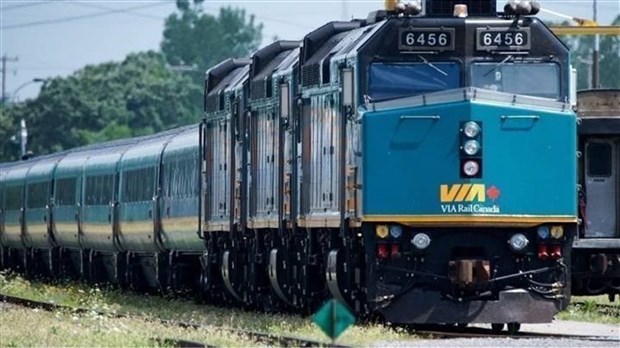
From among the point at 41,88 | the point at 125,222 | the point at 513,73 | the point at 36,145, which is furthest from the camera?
the point at 41,88

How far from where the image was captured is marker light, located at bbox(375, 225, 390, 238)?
73.8 ft

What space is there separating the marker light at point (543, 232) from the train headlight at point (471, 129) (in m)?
1.36

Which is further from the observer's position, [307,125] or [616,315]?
[616,315]

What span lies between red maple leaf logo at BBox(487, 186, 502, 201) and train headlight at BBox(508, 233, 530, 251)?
1.84ft

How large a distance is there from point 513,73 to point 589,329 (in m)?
3.68

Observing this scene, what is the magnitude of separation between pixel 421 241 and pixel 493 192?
0.97 metres

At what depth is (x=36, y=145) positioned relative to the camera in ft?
378

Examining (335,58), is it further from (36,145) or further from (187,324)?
(36,145)

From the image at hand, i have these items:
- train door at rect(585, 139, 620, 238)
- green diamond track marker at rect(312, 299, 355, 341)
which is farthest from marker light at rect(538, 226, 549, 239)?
green diamond track marker at rect(312, 299, 355, 341)

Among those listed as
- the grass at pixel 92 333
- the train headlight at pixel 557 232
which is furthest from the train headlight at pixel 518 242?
the grass at pixel 92 333

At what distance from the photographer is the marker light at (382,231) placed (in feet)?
73.8

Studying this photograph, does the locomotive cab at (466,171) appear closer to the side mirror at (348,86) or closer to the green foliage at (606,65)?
the side mirror at (348,86)

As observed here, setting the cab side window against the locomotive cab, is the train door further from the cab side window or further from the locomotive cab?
the locomotive cab

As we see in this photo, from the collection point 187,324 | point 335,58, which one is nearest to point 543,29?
point 335,58
